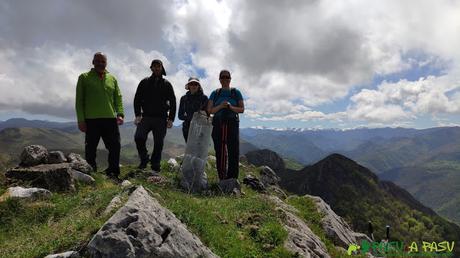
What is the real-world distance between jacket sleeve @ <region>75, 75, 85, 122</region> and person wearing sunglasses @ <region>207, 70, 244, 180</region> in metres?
4.48

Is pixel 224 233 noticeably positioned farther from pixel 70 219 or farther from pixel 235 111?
pixel 235 111

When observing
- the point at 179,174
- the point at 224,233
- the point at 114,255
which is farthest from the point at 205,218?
the point at 179,174

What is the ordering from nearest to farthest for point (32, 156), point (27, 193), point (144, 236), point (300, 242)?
point (144, 236)
point (300, 242)
point (27, 193)
point (32, 156)

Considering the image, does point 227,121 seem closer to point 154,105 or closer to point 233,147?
point 233,147

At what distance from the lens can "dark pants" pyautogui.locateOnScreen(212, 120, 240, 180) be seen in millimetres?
13516

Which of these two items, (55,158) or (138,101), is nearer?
(55,158)

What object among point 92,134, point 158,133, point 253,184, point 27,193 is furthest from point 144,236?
point 253,184

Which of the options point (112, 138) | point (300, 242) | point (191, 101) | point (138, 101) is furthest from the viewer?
point (191, 101)

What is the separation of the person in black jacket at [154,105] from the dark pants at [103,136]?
1530 mm

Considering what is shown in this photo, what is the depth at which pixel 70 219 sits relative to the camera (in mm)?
7293

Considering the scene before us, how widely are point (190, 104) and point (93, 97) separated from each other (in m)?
5.14

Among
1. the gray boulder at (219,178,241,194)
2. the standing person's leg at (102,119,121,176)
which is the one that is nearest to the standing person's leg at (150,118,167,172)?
the standing person's leg at (102,119,121,176)

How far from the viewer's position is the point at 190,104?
654 inches

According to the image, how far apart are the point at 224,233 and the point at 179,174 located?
5.96 m
